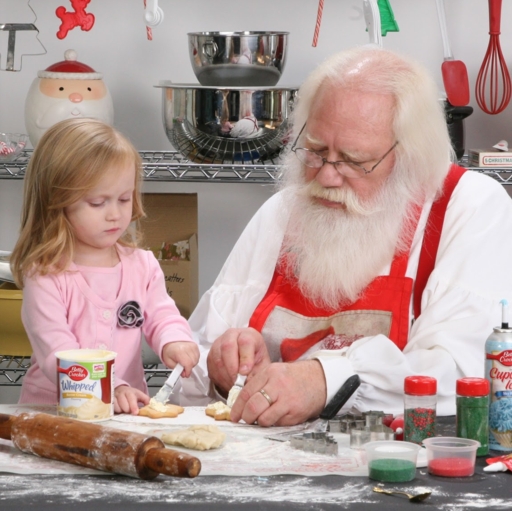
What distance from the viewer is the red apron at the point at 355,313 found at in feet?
6.31

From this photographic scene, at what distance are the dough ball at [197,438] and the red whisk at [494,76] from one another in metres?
1.82

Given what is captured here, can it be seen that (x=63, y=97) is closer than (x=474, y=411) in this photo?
No

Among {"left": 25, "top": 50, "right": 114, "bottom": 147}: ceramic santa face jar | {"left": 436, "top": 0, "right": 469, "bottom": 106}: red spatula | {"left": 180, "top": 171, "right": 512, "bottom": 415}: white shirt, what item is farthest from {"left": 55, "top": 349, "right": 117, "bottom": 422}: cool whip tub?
{"left": 436, "top": 0, "right": 469, "bottom": 106}: red spatula

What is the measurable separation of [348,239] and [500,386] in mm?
694

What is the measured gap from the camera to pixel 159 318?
188 cm

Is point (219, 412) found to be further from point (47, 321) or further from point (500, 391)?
point (500, 391)

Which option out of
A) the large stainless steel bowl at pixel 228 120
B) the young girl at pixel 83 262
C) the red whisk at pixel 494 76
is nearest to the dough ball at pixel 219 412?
the young girl at pixel 83 262

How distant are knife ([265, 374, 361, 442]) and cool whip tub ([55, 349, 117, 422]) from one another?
0.90ft

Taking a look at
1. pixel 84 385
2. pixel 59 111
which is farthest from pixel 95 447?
pixel 59 111

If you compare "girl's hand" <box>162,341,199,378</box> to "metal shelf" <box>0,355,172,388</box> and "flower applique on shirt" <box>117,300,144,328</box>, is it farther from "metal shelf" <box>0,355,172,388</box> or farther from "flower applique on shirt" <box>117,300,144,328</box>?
"metal shelf" <box>0,355,172,388</box>

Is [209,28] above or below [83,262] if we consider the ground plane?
above

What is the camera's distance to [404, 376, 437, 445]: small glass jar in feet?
4.57

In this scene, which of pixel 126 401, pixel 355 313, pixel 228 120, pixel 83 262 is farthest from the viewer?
pixel 228 120

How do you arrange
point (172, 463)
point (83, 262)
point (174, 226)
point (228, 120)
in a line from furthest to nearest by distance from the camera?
1. point (174, 226)
2. point (228, 120)
3. point (83, 262)
4. point (172, 463)
